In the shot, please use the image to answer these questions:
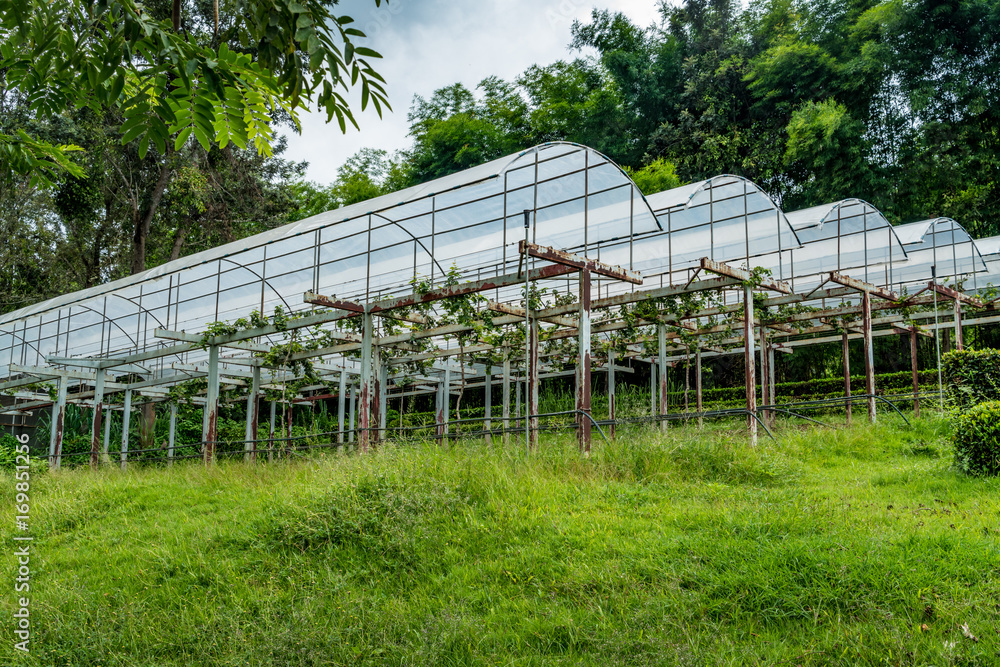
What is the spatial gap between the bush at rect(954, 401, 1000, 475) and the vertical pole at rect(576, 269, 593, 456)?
4845 mm

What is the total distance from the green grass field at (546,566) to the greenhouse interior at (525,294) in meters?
1.84

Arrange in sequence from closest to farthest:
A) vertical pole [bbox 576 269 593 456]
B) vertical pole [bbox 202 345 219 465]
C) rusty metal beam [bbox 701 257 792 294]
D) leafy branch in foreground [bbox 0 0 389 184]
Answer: leafy branch in foreground [bbox 0 0 389 184]
vertical pole [bbox 576 269 593 456]
rusty metal beam [bbox 701 257 792 294]
vertical pole [bbox 202 345 219 465]

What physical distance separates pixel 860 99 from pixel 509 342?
64.1ft

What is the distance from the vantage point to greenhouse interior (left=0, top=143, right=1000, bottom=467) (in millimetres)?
15039

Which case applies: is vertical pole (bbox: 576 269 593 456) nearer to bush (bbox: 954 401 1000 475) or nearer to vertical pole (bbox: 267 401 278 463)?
bush (bbox: 954 401 1000 475)

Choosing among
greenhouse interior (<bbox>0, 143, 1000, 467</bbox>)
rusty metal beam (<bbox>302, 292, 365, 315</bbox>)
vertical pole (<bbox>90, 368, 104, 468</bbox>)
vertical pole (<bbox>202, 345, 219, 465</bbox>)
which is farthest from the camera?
vertical pole (<bbox>90, 368, 104, 468</bbox>)

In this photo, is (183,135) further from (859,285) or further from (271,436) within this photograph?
(271,436)

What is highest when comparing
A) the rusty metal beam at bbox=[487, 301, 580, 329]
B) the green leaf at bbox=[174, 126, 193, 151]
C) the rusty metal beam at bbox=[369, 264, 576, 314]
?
the rusty metal beam at bbox=[369, 264, 576, 314]

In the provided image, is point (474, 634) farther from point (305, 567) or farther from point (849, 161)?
point (849, 161)

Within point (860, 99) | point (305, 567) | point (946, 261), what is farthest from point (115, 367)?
point (860, 99)

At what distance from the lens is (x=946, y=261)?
69.7 feet

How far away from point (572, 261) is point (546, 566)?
257 inches

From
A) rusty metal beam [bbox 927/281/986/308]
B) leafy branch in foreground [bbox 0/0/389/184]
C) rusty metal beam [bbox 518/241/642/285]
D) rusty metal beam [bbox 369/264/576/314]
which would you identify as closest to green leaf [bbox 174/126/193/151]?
leafy branch in foreground [bbox 0/0/389/184]

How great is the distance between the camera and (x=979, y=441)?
10469mm
